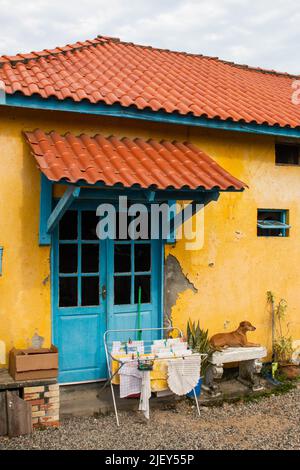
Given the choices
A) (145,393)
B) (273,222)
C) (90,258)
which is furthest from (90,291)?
(273,222)

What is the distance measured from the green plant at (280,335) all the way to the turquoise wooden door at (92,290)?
2.02 meters

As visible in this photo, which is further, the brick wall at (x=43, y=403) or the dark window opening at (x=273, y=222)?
the dark window opening at (x=273, y=222)

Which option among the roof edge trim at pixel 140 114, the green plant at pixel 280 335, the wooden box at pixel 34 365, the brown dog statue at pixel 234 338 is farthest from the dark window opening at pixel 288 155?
the wooden box at pixel 34 365

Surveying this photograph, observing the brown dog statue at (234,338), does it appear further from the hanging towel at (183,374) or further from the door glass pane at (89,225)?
the door glass pane at (89,225)

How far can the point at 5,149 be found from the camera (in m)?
5.69

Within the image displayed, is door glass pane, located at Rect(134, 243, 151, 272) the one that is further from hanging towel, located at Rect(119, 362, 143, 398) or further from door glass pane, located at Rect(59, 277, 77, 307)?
hanging towel, located at Rect(119, 362, 143, 398)

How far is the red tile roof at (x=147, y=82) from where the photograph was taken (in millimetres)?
6091

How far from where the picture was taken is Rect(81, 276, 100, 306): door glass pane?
6.21m

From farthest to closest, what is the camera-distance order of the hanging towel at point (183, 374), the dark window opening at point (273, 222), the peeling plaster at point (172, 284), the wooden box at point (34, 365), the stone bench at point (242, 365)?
the dark window opening at point (273, 222) → the peeling plaster at point (172, 284) → the stone bench at point (242, 365) → the hanging towel at point (183, 374) → the wooden box at point (34, 365)

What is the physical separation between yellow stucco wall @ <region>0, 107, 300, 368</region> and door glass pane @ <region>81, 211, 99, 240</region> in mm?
642

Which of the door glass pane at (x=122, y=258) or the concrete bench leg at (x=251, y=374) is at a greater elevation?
the door glass pane at (x=122, y=258)

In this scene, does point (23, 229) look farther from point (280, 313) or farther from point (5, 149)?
point (280, 313)

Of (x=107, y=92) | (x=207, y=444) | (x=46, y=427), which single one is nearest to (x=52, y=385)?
(x=46, y=427)

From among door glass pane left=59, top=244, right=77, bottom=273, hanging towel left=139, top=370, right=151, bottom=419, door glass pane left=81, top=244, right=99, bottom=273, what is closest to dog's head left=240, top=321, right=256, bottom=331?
hanging towel left=139, top=370, right=151, bottom=419
